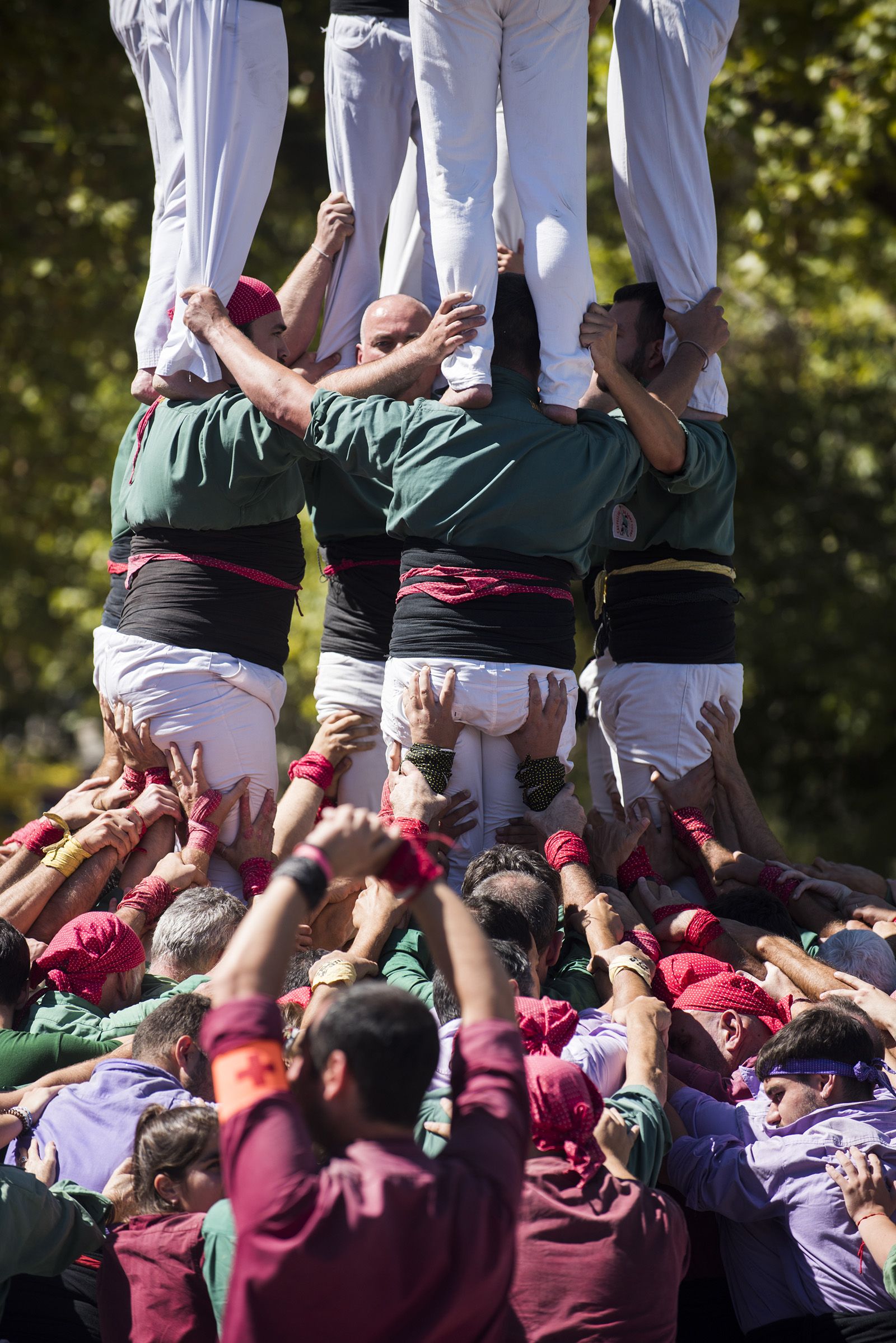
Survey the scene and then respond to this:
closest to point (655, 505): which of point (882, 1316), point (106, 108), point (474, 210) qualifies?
point (474, 210)

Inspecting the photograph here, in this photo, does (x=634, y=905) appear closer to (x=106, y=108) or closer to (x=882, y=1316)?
(x=882, y=1316)

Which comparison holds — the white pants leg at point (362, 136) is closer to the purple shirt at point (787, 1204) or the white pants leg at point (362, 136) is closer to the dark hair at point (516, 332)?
the dark hair at point (516, 332)

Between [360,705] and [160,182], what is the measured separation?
184 cm

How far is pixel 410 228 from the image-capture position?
488cm

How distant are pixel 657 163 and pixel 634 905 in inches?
93.7

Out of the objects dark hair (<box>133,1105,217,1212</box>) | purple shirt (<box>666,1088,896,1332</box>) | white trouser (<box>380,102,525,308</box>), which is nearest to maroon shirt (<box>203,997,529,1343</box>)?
dark hair (<box>133,1105,217,1212</box>)

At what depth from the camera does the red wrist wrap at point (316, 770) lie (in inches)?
181

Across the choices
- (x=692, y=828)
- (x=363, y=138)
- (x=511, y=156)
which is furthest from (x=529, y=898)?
(x=363, y=138)

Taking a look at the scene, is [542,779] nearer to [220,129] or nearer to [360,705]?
[360,705]

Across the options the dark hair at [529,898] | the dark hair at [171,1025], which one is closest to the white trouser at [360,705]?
the dark hair at [529,898]

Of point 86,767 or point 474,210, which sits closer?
point 474,210

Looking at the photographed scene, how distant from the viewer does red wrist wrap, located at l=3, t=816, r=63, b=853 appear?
424cm

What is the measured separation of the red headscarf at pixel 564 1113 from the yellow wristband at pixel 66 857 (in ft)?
6.44

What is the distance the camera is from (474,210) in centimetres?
381
